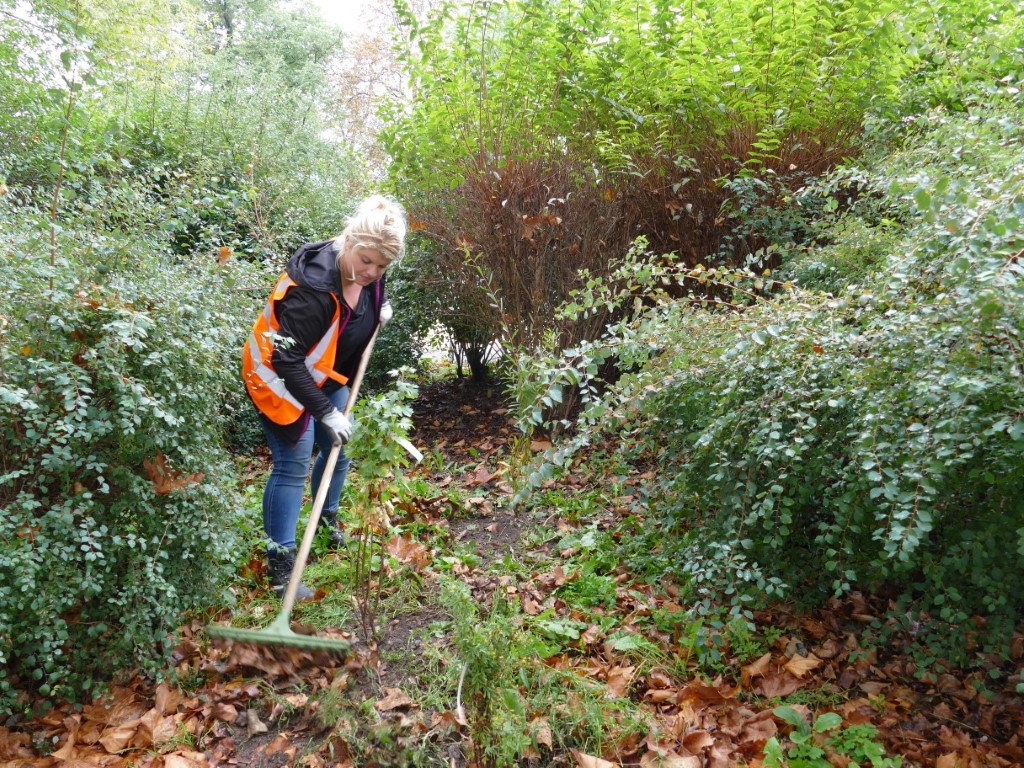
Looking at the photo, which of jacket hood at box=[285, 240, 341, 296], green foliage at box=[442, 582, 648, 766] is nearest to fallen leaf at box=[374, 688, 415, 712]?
green foliage at box=[442, 582, 648, 766]

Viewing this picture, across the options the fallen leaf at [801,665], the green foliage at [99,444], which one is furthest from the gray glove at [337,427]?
the fallen leaf at [801,665]

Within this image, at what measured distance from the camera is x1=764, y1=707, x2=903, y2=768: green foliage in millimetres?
2242

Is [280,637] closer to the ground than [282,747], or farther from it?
farther from it

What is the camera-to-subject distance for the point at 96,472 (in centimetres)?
260

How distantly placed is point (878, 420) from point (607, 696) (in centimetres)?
138

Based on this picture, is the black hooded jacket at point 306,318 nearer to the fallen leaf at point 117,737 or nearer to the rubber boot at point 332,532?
the rubber boot at point 332,532

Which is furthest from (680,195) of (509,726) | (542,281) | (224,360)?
(509,726)

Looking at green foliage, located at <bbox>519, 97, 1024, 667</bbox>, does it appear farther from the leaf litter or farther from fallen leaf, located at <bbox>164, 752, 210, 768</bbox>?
fallen leaf, located at <bbox>164, 752, 210, 768</bbox>

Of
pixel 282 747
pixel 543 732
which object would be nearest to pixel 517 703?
pixel 543 732

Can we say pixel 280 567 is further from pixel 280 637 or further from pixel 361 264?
pixel 361 264

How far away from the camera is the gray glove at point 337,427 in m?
3.09

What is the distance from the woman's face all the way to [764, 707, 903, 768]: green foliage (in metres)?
2.45

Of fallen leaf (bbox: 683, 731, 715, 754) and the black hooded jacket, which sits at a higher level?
the black hooded jacket

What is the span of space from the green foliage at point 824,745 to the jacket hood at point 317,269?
252 cm
